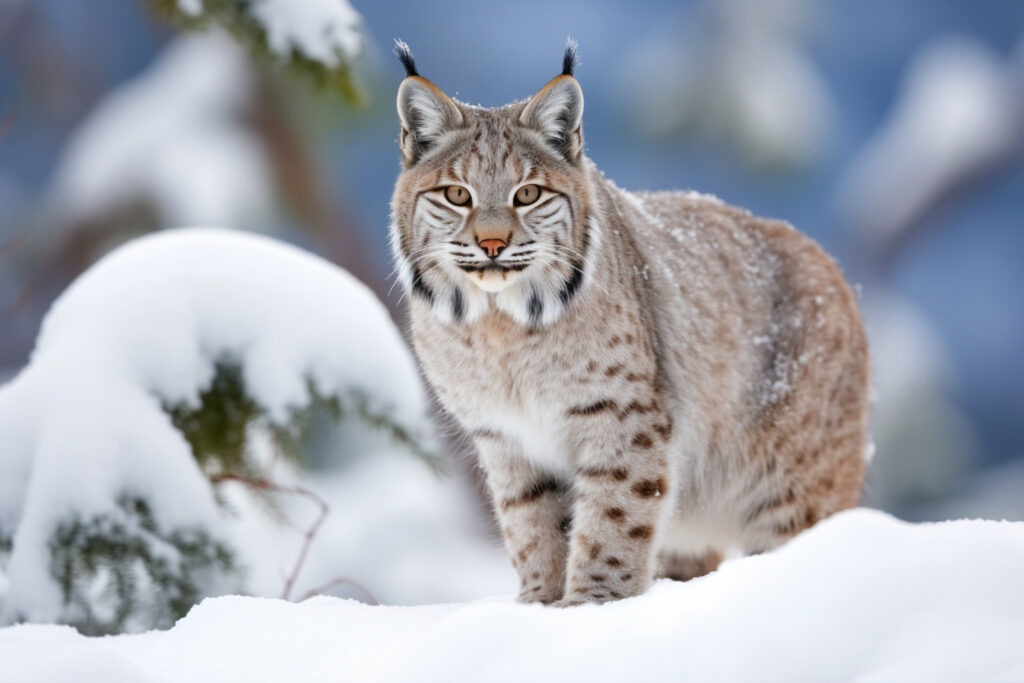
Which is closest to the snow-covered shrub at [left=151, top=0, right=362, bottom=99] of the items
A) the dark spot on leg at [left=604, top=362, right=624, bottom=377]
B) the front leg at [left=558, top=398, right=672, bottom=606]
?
the dark spot on leg at [left=604, top=362, right=624, bottom=377]

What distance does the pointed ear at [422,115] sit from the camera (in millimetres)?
3832

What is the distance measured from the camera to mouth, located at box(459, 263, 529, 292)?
143 inches

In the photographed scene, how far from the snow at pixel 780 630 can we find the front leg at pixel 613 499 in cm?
112

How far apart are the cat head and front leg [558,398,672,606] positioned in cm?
43

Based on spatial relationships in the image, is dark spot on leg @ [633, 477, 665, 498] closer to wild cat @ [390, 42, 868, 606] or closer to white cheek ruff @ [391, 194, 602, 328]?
wild cat @ [390, 42, 868, 606]

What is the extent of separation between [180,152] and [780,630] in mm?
9786

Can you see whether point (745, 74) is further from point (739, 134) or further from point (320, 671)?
point (320, 671)

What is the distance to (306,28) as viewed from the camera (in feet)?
15.8

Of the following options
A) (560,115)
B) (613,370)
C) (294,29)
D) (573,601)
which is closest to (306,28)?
(294,29)

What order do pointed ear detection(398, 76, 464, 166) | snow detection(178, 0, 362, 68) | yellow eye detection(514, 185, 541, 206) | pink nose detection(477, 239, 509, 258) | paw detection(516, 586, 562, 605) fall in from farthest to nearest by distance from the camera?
1. snow detection(178, 0, 362, 68)
2. paw detection(516, 586, 562, 605)
3. pointed ear detection(398, 76, 464, 166)
4. yellow eye detection(514, 185, 541, 206)
5. pink nose detection(477, 239, 509, 258)

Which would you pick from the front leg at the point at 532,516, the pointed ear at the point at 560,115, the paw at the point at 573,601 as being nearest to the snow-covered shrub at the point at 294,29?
the pointed ear at the point at 560,115

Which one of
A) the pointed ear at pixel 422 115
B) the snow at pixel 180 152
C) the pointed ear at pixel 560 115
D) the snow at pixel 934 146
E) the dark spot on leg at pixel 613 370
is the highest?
the snow at pixel 934 146

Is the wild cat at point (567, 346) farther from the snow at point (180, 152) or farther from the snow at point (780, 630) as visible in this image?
the snow at point (180, 152)

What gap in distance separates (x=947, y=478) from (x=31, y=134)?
465 inches
